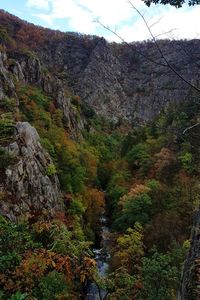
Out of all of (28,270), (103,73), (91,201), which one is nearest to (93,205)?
(91,201)

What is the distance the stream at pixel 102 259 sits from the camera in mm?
32444

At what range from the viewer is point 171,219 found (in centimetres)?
3216

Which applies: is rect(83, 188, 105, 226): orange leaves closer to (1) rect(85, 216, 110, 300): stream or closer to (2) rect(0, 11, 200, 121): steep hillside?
(1) rect(85, 216, 110, 300): stream

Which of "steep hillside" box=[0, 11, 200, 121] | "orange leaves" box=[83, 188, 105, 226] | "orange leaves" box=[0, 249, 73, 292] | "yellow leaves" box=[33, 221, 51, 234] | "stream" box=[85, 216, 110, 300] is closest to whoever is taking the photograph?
"yellow leaves" box=[33, 221, 51, 234]

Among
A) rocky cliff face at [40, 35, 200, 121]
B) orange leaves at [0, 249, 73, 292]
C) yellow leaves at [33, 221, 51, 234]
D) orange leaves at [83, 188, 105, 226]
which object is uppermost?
rocky cliff face at [40, 35, 200, 121]

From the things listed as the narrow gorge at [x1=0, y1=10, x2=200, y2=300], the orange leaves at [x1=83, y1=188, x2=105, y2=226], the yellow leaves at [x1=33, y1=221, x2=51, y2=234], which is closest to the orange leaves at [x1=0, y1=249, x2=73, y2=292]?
the narrow gorge at [x1=0, y1=10, x2=200, y2=300]

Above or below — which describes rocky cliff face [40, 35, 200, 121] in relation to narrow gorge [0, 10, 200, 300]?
above

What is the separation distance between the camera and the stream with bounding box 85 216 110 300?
106 ft

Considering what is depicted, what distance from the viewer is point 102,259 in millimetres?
38500

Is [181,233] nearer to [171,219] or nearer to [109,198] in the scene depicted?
[171,219]

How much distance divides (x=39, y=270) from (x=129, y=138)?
196 feet

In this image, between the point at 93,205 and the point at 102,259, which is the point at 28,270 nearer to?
the point at 102,259

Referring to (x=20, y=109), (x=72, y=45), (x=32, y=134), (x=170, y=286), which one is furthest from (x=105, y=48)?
(x=170, y=286)

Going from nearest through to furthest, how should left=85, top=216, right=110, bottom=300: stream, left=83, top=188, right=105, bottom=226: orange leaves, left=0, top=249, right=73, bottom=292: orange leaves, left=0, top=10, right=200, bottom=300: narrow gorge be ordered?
left=0, top=249, right=73, bottom=292: orange leaves, left=0, top=10, right=200, bottom=300: narrow gorge, left=85, top=216, right=110, bottom=300: stream, left=83, top=188, right=105, bottom=226: orange leaves
